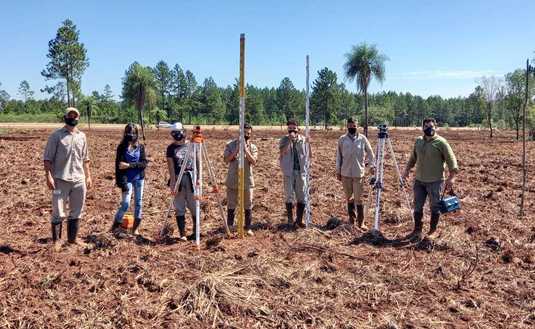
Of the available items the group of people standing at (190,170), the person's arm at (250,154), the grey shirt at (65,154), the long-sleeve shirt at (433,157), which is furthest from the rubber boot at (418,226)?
the grey shirt at (65,154)

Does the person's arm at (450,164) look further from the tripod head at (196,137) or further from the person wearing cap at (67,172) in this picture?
the person wearing cap at (67,172)

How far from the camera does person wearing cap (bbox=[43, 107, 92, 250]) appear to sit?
6.35 metres

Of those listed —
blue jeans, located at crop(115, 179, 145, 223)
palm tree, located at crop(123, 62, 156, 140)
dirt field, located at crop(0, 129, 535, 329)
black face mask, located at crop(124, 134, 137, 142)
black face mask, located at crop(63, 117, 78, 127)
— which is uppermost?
palm tree, located at crop(123, 62, 156, 140)

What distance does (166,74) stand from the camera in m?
88.4

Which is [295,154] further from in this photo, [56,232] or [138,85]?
[138,85]

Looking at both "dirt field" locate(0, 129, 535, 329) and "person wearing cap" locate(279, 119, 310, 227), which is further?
"person wearing cap" locate(279, 119, 310, 227)

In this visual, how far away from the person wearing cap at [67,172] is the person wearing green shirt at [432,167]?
16.6 ft

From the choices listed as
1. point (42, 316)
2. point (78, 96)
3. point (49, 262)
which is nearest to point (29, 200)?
point (49, 262)

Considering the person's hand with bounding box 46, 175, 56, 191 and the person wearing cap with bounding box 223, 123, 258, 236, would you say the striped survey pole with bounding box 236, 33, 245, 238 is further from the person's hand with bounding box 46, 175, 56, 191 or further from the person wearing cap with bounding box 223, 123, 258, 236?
the person's hand with bounding box 46, 175, 56, 191

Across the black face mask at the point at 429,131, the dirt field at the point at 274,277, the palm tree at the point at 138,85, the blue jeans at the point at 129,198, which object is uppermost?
the palm tree at the point at 138,85

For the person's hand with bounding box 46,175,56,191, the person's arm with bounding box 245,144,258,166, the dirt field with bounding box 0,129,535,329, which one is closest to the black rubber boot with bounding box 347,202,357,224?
the dirt field with bounding box 0,129,535,329

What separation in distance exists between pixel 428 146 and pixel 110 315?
5.24 m

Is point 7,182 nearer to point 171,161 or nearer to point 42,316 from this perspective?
point 171,161

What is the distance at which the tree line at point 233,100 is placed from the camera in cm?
3216
